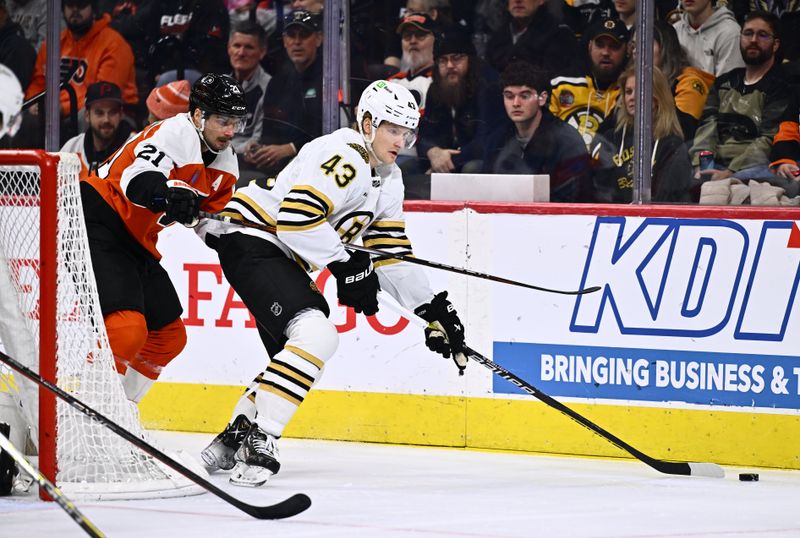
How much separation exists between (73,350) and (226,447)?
28.0 inches

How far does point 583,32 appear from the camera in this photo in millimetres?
5602

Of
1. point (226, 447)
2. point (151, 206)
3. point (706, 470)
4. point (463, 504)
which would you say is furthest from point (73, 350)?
point (706, 470)

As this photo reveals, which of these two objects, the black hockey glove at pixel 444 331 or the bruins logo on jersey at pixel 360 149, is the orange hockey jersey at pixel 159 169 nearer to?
the bruins logo on jersey at pixel 360 149

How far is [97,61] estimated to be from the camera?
6418 mm

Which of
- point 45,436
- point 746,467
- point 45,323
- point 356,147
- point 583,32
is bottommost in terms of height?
point 746,467

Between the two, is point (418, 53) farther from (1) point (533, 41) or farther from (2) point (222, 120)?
(2) point (222, 120)

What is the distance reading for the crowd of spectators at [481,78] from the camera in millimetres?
5281

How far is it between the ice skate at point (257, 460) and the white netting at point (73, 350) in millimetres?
217

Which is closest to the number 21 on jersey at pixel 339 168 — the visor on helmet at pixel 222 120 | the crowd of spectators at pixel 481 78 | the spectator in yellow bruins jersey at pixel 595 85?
the visor on helmet at pixel 222 120

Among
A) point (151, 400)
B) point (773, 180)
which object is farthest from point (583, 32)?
point (151, 400)

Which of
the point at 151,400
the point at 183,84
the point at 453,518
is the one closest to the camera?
the point at 453,518

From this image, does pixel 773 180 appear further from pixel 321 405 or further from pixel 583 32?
pixel 321 405

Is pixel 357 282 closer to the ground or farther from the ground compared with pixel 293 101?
closer to the ground

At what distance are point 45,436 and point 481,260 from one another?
176 centimetres
